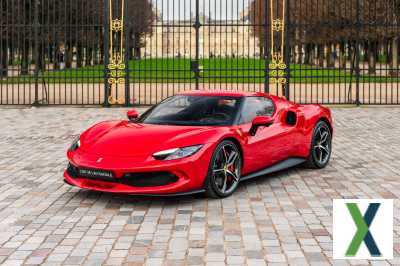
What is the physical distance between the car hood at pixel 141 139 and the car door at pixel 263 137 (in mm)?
569

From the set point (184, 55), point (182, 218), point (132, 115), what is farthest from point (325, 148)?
point (184, 55)

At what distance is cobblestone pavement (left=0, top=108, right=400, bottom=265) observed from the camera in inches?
203

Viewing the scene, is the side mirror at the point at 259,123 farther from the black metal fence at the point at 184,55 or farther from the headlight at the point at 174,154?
the black metal fence at the point at 184,55

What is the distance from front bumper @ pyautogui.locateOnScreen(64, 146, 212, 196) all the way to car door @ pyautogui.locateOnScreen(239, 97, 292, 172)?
33.3 inches

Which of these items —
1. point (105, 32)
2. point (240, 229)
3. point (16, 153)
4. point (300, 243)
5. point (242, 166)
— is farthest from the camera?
point (105, 32)

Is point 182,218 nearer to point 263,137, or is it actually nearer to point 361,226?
point 263,137

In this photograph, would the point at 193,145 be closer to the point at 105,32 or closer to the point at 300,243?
the point at 300,243

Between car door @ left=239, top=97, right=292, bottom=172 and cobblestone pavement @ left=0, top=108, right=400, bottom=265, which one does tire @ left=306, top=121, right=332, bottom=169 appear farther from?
car door @ left=239, top=97, right=292, bottom=172

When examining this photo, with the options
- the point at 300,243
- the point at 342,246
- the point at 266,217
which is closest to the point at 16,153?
the point at 266,217

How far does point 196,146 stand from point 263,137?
1.25 metres

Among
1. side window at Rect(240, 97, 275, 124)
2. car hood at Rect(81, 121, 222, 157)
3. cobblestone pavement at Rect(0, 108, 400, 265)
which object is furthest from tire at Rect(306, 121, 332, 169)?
car hood at Rect(81, 121, 222, 157)

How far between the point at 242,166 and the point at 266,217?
122cm

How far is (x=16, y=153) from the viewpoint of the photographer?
10539 millimetres

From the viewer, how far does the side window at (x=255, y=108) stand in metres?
7.89
